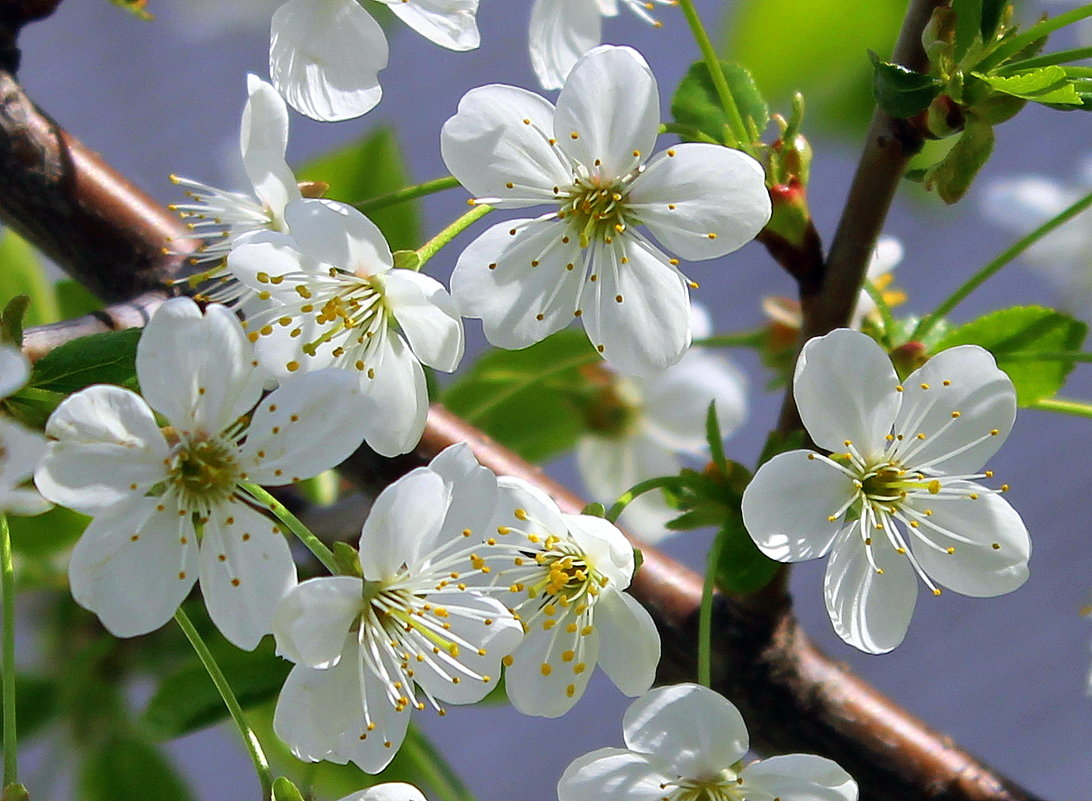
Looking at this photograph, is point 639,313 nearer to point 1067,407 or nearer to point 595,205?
point 595,205

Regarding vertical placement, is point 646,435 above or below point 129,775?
above

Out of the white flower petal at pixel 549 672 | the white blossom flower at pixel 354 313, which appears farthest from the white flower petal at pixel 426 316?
the white flower petal at pixel 549 672

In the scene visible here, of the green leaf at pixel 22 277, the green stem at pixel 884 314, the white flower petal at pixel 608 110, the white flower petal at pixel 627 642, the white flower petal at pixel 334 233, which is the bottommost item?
the green leaf at pixel 22 277

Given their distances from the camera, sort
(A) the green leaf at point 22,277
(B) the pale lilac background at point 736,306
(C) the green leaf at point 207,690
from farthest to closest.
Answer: (B) the pale lilac background at point 736,306
(A) the green leaf at point 22,277
(C) the green leaf at point 207,690

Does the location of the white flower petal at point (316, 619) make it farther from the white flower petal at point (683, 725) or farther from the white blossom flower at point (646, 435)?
the white blossom flower at point (646, 435)

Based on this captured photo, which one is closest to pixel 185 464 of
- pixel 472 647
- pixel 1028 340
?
pixel 472 647

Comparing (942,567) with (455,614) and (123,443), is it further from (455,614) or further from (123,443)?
(123,443)

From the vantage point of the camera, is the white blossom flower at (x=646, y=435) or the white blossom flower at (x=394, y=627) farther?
the white blossom flower at (x=646, y=435)
